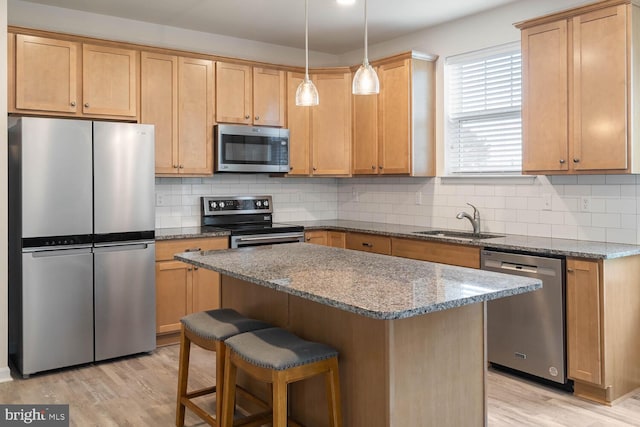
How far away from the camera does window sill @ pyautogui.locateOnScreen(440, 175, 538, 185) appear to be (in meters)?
4.16

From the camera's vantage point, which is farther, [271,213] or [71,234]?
[271,213]

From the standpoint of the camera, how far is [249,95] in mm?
4977

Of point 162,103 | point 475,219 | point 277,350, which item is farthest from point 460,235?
point 162,103

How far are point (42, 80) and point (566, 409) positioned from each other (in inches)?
159

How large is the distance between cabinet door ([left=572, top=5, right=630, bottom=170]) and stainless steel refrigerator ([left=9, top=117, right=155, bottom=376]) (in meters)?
2.94

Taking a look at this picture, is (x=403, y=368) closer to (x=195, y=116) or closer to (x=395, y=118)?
(x=395, y=118)

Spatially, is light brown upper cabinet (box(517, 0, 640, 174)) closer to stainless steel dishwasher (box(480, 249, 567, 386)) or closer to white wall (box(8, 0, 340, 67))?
stainless steel dishwasher (box(480, 249, 567, 386))

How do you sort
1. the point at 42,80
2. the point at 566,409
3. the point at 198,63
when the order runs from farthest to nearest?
the point at 198,63 → the point at 42,80 → the point at 566,409

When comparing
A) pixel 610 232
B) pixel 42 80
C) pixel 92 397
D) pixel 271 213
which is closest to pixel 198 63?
pixel 42 80

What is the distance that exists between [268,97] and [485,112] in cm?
194

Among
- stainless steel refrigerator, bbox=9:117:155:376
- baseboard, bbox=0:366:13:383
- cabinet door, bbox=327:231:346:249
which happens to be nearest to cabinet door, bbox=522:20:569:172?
cabinet door, bbox=327:231:346:249

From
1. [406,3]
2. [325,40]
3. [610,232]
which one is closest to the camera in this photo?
[610,232]

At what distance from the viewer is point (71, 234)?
3.74 metres

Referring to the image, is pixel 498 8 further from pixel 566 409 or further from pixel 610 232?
pixel 566 409
